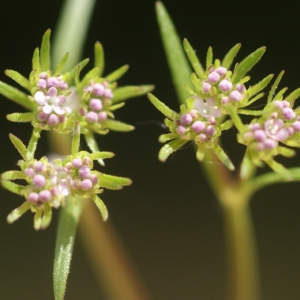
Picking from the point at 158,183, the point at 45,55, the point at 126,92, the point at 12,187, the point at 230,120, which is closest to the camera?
the point at 12,187

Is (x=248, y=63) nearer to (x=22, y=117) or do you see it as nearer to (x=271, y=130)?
(x=271, y=130)

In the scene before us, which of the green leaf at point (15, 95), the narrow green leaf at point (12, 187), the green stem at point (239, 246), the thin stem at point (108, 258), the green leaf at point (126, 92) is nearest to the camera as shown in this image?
the narrow green leaf at point (12, 187)

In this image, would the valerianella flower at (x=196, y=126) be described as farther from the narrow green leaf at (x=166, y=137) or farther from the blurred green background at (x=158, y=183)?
the blurred green background at (x=158, y=183)

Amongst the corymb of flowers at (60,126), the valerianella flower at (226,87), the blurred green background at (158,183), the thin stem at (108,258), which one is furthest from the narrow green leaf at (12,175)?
the blurred green background at (158,183)

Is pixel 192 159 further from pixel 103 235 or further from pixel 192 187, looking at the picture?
pixel 103 235

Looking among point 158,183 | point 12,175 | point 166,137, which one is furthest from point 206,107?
point 158,183
